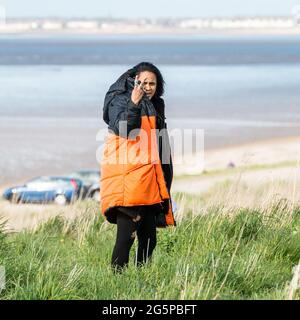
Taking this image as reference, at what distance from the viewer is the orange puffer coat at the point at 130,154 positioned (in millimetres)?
6125

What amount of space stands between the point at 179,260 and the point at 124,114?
1.06 meters

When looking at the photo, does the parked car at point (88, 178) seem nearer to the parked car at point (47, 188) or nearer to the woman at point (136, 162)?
the parked car at point (47, 188)

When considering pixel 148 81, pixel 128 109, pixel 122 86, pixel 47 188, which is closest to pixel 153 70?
pixel 148 81

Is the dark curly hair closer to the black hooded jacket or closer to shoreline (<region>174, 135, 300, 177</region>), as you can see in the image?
the black hooded jacket

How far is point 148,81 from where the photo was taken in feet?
20.6

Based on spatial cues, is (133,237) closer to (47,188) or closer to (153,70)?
(153,70)

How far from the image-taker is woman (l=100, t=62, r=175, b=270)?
614cm

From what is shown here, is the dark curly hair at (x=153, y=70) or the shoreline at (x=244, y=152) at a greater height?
the dark curly hair at (x=153, y=70)

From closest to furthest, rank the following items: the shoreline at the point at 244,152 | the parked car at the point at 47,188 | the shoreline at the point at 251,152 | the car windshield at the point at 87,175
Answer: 1. the parked car at the point at 47,188
2. the car windshield at the point at 87,175
3. the shoreline at the point at 251,152
4. the shoreline at the point at 244,152

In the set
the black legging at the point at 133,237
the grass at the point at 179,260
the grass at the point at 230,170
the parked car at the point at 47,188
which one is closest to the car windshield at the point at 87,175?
the parked car at the point at 47,188

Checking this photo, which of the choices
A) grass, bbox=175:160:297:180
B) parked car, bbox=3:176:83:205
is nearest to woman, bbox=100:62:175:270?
parked car, bbox=3:176:83:205

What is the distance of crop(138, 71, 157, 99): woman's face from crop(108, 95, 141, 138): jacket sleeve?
0.50 ft

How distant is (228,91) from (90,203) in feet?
128

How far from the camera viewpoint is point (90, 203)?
9.55 meters
